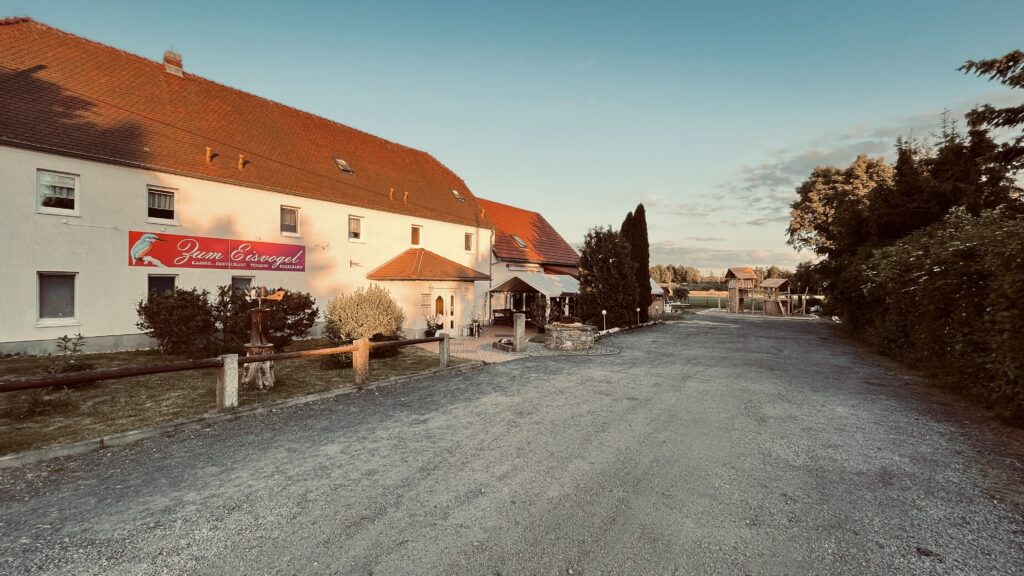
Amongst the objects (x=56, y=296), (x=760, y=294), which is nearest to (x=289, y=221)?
(x=56, y=296)

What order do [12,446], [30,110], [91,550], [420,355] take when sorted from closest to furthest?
[91,550] < [12,446] < [30,110] < [420,355]

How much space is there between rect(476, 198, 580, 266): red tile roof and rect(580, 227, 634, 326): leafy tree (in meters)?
5.24

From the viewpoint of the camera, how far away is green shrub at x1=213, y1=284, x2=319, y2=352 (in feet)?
37.9

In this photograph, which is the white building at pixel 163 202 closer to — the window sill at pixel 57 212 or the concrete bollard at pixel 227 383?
the window sill at pixel 57 212

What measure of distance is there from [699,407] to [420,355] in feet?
30.5

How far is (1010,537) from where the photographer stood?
12.0 feet

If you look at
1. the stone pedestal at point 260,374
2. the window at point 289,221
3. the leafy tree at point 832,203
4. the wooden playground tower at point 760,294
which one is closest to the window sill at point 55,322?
the window at point 289,221

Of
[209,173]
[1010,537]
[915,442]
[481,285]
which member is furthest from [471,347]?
[1010,537]

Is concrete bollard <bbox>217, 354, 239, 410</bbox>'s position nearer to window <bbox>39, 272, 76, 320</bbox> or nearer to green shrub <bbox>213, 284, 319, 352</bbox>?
green shrub <bbox>213, 284, 319, 352</bbox>

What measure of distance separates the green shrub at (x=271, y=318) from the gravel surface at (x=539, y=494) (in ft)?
15.9

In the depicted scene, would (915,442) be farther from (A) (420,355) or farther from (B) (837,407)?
(A) (420,355)

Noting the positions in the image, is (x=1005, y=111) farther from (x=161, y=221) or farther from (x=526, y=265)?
(x=161, y=221)

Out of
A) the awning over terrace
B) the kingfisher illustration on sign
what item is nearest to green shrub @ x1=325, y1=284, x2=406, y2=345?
the kingfisher illustration on sign

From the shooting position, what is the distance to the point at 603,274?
74.8 ft
